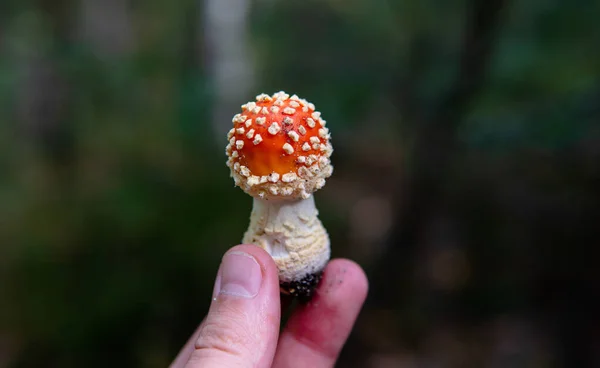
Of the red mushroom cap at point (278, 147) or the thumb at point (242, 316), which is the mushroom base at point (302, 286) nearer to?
the thumb at point (242, 316)

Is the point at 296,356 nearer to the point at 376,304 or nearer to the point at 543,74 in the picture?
the point at 376,304

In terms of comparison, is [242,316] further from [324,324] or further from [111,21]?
[111,21]

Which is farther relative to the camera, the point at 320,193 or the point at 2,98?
the point at 2,98

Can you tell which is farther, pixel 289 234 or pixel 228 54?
pixel 228 54

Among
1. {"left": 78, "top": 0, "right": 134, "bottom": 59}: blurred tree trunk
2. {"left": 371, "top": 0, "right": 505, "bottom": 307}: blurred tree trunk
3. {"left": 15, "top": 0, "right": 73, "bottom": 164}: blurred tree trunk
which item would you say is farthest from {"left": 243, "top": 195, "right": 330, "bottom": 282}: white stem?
{"left": 78, "top": 0, "right": 134, "bottom": 59}: blurred tree trunk

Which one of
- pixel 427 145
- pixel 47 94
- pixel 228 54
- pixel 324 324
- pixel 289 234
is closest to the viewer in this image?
pixel 289 234

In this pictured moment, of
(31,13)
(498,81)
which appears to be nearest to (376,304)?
(498,81)

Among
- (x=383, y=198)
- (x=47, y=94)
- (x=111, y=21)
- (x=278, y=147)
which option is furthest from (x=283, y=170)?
(x=111, y=21)
